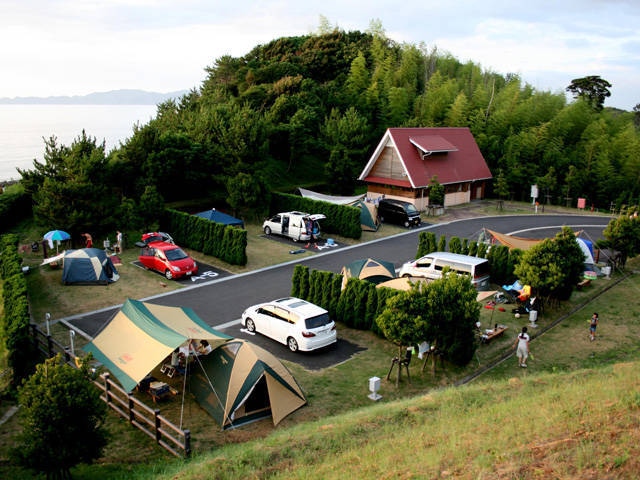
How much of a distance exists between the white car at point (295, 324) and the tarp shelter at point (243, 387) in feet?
9.41

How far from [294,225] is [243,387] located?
1746 cm

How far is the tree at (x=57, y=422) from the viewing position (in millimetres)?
8891

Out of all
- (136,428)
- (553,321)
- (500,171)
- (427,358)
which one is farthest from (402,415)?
(500,171)

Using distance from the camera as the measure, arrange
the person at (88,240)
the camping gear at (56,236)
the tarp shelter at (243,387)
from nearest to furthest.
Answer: the tarp shelter at (243,387) < the camping gear at (56,236) < the person at (88,240)

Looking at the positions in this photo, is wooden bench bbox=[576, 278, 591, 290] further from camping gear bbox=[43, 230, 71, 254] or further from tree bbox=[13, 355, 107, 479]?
camping gear bbox=[43, 230, 71, 254]

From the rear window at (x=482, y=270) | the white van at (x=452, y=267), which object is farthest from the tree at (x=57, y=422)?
the rear window at (x=482, y=270)

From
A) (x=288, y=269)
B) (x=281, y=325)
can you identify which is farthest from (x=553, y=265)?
(x=288, y=269)

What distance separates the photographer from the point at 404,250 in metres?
27.8

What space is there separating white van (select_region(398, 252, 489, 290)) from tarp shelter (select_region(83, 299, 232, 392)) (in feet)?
32.8

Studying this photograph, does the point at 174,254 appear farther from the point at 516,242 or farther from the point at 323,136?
the point at 323,136

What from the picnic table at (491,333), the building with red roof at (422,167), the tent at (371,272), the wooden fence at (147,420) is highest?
the building with red roof at (422,167)

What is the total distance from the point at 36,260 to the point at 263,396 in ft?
56.1

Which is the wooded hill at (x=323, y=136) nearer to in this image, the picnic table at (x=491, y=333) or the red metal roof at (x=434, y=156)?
the red metal roof at (x=434, y=156)

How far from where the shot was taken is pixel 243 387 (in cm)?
1186
